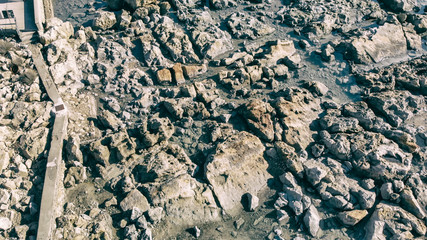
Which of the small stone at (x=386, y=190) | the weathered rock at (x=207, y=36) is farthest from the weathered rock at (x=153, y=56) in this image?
the small stone at (x=386, y=190)

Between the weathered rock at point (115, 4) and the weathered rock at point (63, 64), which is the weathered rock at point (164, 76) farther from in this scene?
the weathered rock at point (115, 4)

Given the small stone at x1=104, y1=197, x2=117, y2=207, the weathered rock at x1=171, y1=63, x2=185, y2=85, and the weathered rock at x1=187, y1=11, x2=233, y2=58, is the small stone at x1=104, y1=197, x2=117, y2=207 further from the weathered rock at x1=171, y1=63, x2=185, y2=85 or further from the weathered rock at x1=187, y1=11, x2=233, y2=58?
the weathered rock at x1=187, y1=11, x2=233, y2=58

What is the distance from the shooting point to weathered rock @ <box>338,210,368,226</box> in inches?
434

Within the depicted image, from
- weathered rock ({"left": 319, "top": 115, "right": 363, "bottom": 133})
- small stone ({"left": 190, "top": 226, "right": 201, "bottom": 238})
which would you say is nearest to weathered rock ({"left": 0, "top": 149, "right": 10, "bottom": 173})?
small stone ({"left": 190, "top": 226, "right": 201, "bottom": 238})

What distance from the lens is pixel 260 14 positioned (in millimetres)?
19266

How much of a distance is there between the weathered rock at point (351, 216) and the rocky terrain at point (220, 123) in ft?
0.32

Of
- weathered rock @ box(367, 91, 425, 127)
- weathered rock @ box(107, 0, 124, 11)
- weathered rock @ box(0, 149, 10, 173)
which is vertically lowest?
weathered rock @ box(0, 149, 10, 173)

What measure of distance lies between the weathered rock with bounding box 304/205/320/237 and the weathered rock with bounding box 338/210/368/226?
846 mm

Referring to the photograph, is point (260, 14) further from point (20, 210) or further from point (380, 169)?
point (20, 210)

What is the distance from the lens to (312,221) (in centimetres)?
1098

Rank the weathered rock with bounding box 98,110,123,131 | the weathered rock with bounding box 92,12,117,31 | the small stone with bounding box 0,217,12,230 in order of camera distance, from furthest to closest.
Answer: the weathered rock with bounding box 92,12,117,31 < the weathered rock with bounding box 98,110,123,131 < the small stone with bounding box 0,217,12,230

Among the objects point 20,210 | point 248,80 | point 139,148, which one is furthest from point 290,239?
point 20,210

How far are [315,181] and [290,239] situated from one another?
95.8 inches

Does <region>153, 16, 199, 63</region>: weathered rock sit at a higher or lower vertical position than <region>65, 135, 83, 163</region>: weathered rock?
higher
